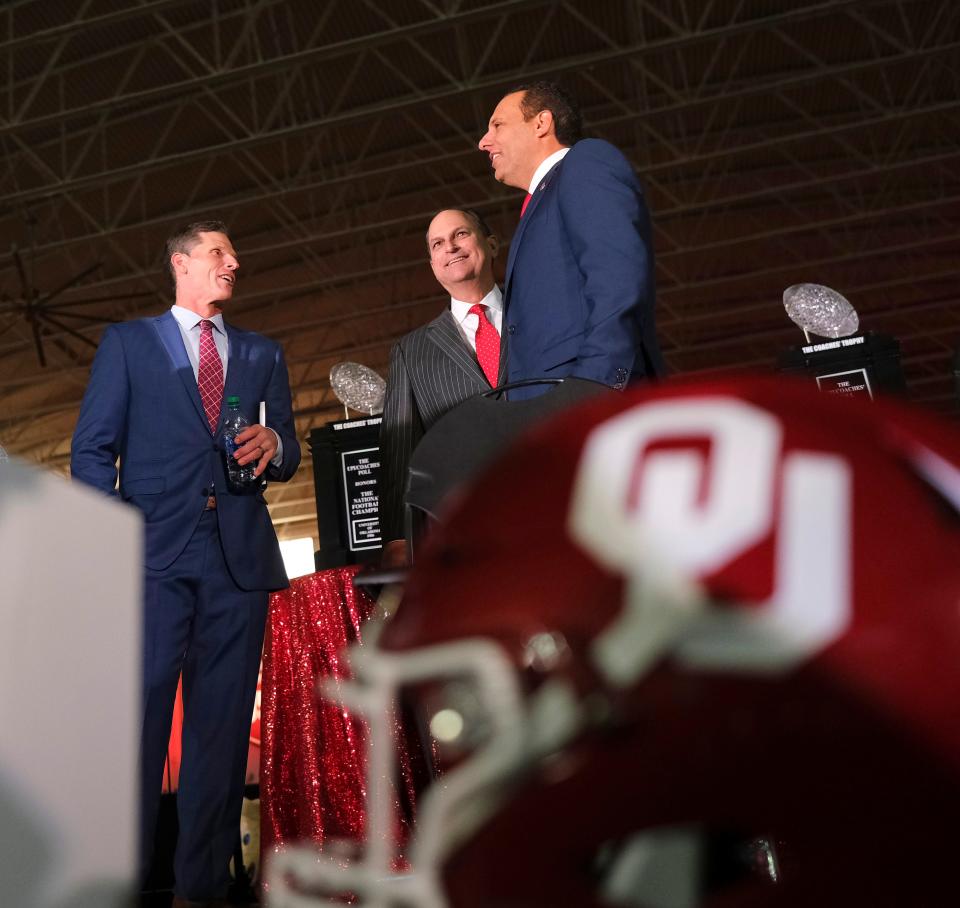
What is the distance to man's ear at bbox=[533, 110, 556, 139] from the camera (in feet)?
7.49

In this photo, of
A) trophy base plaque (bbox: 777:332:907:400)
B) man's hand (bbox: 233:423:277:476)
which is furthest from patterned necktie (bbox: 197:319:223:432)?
trophy base plaque (bbox: 777:332:907:400)

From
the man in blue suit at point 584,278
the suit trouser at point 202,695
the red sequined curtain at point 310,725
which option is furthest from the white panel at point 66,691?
the red sequined curtain at point 310,725

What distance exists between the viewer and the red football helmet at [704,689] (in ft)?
1.73

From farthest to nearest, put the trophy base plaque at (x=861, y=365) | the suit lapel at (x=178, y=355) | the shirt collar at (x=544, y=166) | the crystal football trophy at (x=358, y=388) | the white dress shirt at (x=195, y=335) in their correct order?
the crystal football trophy at (x=358, y=388) → the trophy base plaque at (x=861, y=365) → the white dress shirt at (x=195, y=335) → the suit lapel at (x=178, y=355) → the shirt collar at (x=544, y=166)

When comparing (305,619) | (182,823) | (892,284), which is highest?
(892,284)

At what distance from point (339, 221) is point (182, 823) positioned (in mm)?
10871

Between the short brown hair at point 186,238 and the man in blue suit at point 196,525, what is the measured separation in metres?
0.05

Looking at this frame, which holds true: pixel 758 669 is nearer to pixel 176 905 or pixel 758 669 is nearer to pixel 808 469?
pixel 808 469

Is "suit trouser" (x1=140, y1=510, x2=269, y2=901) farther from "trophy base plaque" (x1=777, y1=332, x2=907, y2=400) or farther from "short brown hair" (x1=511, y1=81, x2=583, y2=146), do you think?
"trophy base plaque" (x1=777, y1=332, x2=907, y2=400)

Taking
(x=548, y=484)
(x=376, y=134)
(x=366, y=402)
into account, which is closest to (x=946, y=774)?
(x=548, y=484)

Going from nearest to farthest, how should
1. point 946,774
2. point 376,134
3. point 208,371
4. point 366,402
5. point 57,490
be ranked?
point 946,774 < point 57,490 < point 208,371 < point 366,402 < point 376,134

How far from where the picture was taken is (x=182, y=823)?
2260mm

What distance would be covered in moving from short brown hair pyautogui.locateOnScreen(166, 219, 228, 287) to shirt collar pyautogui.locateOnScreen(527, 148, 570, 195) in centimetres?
87

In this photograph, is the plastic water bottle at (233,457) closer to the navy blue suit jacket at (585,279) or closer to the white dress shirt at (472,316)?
the white dress shirt at (472,316)
